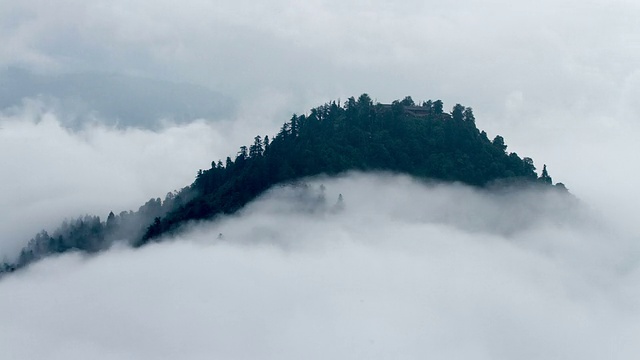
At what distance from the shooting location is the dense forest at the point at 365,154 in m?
95.1

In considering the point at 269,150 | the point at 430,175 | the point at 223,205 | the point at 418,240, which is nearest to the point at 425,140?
the point at 430,175

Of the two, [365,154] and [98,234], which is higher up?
[365,154]

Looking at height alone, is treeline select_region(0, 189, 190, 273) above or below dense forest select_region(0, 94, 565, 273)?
below

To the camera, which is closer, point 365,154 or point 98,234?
point 365,154

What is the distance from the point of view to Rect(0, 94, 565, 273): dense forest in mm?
95062

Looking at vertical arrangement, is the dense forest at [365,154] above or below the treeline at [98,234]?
above

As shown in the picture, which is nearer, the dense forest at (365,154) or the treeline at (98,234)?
the dense forest at (365,154)

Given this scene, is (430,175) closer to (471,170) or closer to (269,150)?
(471,170)

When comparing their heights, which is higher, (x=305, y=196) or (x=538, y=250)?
(x=305, y=196)

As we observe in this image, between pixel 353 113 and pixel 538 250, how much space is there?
2640 cm

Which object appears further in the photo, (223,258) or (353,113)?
(353,113)

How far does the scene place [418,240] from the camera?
9606 centimetres

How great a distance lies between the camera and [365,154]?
9769cm

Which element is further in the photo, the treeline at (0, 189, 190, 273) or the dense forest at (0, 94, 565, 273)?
the treeline at (0, 189, 190, 273)
